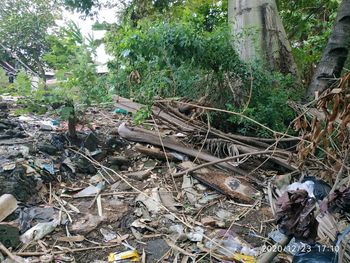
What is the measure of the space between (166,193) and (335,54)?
341cm

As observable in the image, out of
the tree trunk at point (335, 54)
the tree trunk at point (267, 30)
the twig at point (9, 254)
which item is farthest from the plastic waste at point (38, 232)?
the tree trunk at point (335, 54)

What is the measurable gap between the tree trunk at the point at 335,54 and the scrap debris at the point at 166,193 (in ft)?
5.02

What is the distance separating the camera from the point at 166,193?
281cm

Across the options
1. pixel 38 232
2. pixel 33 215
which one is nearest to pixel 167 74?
pixel 33 215

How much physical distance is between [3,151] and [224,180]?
92.9 inches

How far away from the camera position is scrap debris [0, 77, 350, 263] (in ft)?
6.30

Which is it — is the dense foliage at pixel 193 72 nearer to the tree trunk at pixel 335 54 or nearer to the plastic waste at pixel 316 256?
the tree trunk at pixel 335 54

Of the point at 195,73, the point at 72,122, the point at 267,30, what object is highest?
the point at 267,30

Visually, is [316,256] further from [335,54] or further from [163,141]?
[335,54]

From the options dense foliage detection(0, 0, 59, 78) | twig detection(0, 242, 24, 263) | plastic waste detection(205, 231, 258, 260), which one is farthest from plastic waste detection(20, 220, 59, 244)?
dense foliage detection(0, 0, 59, 78)

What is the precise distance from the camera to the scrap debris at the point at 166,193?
1919mm

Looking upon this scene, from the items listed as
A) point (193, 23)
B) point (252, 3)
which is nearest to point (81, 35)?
point (193, 23)

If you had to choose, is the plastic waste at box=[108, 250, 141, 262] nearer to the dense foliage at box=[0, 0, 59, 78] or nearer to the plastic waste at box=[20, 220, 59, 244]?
the plastic waste at box=[20, 220, 59, 244]

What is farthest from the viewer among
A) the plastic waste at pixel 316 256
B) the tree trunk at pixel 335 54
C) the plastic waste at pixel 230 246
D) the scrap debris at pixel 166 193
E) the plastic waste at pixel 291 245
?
the tree trunk at pixel 335 54
